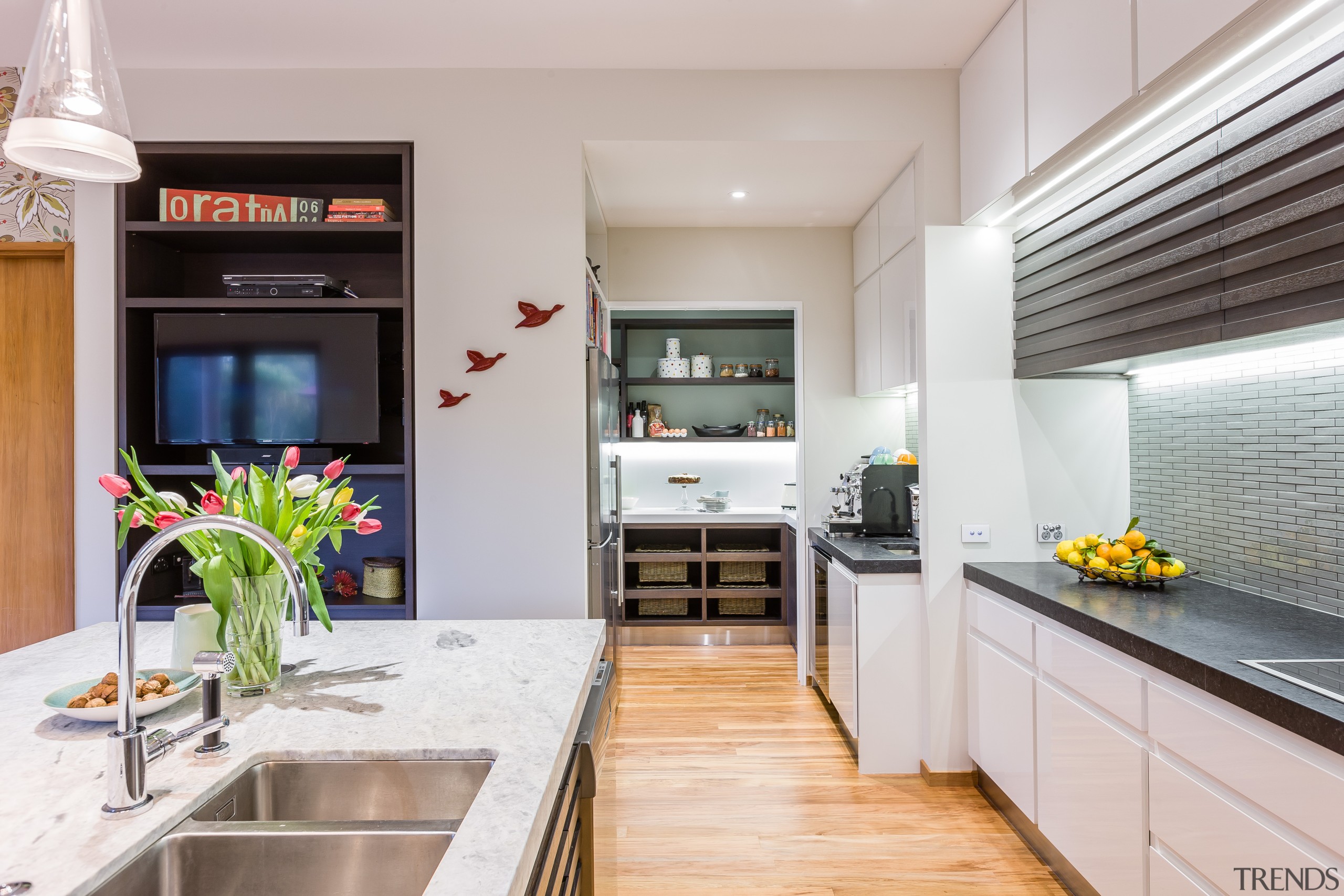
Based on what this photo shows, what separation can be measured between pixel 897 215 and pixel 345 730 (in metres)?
2.99

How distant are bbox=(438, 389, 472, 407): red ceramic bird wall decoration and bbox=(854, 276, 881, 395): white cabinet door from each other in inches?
79.9

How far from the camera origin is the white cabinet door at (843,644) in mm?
3010

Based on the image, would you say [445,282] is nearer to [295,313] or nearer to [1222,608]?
[295,313]

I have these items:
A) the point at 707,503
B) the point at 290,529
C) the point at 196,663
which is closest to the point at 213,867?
the point at 196,663

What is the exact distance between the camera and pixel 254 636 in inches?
56.0

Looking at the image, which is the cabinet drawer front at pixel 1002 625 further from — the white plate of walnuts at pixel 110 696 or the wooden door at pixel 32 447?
the wooden door at pixel 32 447

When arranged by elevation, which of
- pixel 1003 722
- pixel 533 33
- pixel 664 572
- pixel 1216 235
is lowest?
pixel 1003 722

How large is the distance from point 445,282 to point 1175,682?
8.50 ft

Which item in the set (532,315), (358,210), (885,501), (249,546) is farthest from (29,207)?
(885,501)

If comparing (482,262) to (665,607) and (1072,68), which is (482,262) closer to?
(1072,68)

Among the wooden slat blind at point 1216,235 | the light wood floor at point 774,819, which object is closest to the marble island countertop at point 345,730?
the light wood floor at point 774,819

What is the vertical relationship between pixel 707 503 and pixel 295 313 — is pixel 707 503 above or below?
below

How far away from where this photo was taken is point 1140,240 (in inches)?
81.7

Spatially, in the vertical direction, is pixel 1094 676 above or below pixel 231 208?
below
